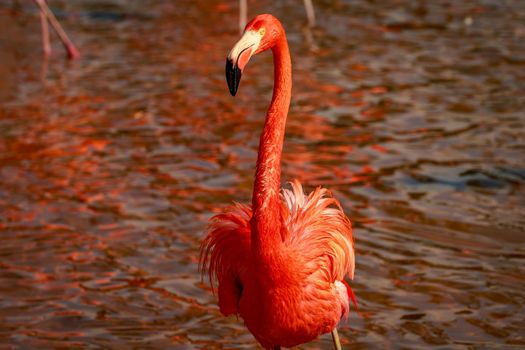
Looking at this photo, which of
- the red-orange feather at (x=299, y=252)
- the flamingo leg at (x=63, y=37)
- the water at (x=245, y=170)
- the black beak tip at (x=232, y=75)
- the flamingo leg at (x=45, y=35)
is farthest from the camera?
the flamingo leg at (x=45, y=35)

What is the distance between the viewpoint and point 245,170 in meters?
7.54

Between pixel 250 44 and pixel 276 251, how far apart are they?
0.82 meters

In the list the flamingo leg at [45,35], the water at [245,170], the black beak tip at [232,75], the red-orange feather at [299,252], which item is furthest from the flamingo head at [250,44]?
the flamingo leg at [45,35]

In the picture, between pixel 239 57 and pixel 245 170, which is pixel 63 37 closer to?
pixel 245 170

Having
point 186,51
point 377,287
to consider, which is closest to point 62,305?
point 377,287

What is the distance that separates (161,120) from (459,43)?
Answer: 166 inches

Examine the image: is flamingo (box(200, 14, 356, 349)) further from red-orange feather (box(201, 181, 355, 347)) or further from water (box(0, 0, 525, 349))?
water (box(0, 0, 525, 349))

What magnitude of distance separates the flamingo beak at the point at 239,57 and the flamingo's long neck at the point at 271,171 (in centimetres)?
23

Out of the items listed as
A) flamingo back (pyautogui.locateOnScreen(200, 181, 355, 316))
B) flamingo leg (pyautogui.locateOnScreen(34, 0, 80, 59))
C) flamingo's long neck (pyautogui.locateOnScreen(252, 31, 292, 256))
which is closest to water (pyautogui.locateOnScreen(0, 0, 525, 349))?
flamingo leg (pyautogui.locateOnScreen(34, 0, 80, 59))

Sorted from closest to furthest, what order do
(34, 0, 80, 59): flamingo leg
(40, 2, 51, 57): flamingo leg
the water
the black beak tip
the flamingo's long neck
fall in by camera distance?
the black beak tip → the flamingo's long neck → the water → (34, 0, 80, 59): flamingo leg → (40, 2, 51, 57): flamingo leg

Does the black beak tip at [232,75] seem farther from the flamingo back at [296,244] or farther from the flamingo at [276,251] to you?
the flamingo back at [296,244]

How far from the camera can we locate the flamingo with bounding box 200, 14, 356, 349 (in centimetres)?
375

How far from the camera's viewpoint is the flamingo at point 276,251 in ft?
12.3

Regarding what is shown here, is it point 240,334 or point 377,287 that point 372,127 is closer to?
point 377,287
